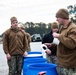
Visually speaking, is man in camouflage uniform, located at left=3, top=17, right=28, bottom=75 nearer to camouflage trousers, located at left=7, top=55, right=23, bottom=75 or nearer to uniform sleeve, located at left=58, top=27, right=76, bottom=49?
camouflage trousers, located at left=7, top=55, right=23, bottom=75

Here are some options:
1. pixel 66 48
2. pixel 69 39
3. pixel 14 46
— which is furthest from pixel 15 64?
pixel 69 39

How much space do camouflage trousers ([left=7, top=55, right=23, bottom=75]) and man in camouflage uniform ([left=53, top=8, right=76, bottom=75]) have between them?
3.29 meters

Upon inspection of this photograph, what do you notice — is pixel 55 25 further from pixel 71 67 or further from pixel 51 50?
pixel 71 67

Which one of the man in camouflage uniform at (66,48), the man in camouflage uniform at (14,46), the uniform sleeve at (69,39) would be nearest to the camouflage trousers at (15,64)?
the man in camouflage uniform at (14,46)

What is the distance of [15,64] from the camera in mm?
9852

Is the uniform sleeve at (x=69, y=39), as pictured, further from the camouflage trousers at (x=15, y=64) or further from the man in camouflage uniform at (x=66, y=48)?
the camouflage trousers at (x=15, y=64)

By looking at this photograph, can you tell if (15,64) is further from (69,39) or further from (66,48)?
(69,39)

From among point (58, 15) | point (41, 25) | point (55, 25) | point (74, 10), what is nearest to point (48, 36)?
point (55, 25)

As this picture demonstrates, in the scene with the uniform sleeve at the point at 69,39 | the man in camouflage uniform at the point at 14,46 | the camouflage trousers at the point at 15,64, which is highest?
the uniform sleeve at the point at 69,39

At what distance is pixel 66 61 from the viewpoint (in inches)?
256

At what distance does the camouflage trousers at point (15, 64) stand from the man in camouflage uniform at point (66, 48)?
329cm

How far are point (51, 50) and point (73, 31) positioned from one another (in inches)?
109

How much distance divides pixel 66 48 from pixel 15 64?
357 cm

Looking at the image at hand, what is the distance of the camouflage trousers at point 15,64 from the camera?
386 inches
